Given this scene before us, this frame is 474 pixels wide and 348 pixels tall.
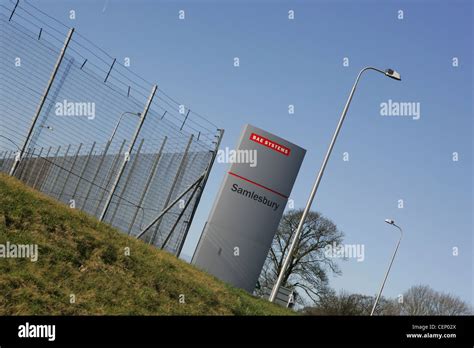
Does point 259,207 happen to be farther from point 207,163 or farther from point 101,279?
point 101,279

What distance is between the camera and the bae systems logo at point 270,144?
16.4 meters

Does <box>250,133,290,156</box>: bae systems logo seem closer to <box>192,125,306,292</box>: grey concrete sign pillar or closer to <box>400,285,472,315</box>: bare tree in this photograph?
<box>192,125,306,292</box>: grey concrete sign pillar

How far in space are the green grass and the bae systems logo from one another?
228 inches

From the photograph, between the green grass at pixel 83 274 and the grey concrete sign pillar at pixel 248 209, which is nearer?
the green grass at pixel 83 274

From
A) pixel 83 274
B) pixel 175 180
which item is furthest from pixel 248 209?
pixel 83 274

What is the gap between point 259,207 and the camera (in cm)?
1628

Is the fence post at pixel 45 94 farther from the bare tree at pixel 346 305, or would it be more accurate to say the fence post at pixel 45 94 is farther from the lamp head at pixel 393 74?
the bare tree at pixel 346 305

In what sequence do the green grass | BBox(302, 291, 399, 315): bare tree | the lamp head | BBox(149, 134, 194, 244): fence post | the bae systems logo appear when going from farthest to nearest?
BBox(302, 291, 399, 315): bare tree → the lamp head → the bae systems logo → BBox(149, 134, 194, 244): fence post → the green grass

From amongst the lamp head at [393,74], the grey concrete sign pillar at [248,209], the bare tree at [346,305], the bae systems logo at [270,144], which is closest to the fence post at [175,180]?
the grey concrete sign pillar at [248,209]

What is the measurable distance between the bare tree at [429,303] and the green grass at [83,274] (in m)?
45.5

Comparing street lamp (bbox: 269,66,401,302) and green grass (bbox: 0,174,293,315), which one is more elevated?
street lamp (bbox: 269,66,401,302)

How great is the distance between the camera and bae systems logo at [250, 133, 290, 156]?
53.9 ft
